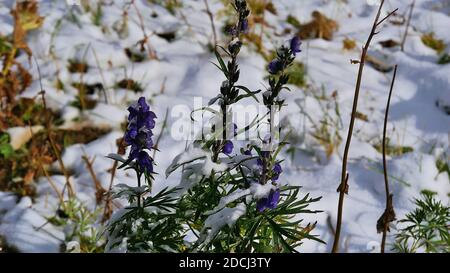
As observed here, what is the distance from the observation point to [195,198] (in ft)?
5.88

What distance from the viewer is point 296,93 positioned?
399 centimetres

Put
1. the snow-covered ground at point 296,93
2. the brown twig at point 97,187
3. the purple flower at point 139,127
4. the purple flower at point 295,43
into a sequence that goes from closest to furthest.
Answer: the purple flower at point 295,43 → the purple flower at point 139,127 → the brown twig at point 97,187 → the snow-covered ground at point 296,93

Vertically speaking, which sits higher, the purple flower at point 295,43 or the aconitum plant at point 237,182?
the purple flower at point 295,43

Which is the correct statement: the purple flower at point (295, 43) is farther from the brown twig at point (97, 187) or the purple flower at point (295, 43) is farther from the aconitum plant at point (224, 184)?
the brown twig at point (97, 187)

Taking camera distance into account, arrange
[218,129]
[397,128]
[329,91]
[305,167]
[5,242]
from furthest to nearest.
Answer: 1. [329,91]
2. [397,128]
3. [305,167]
4. [5,242]
5. [218,129]

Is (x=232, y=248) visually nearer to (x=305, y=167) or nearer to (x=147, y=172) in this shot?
(x=147, y=172)

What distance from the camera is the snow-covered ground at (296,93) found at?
10.1 feet

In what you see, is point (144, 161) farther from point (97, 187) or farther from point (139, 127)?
point (97, 187)

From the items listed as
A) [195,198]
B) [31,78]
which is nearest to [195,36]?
[31,78]

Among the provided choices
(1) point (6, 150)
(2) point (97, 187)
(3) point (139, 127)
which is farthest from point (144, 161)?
(1) point (6, 150)

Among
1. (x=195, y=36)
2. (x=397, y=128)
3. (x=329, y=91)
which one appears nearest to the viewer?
(x=397, y=128)

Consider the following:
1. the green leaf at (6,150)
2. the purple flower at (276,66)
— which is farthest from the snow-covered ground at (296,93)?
the purple flower at (276,66)

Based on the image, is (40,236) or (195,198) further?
(40,236)

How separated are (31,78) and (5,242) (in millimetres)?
1319
